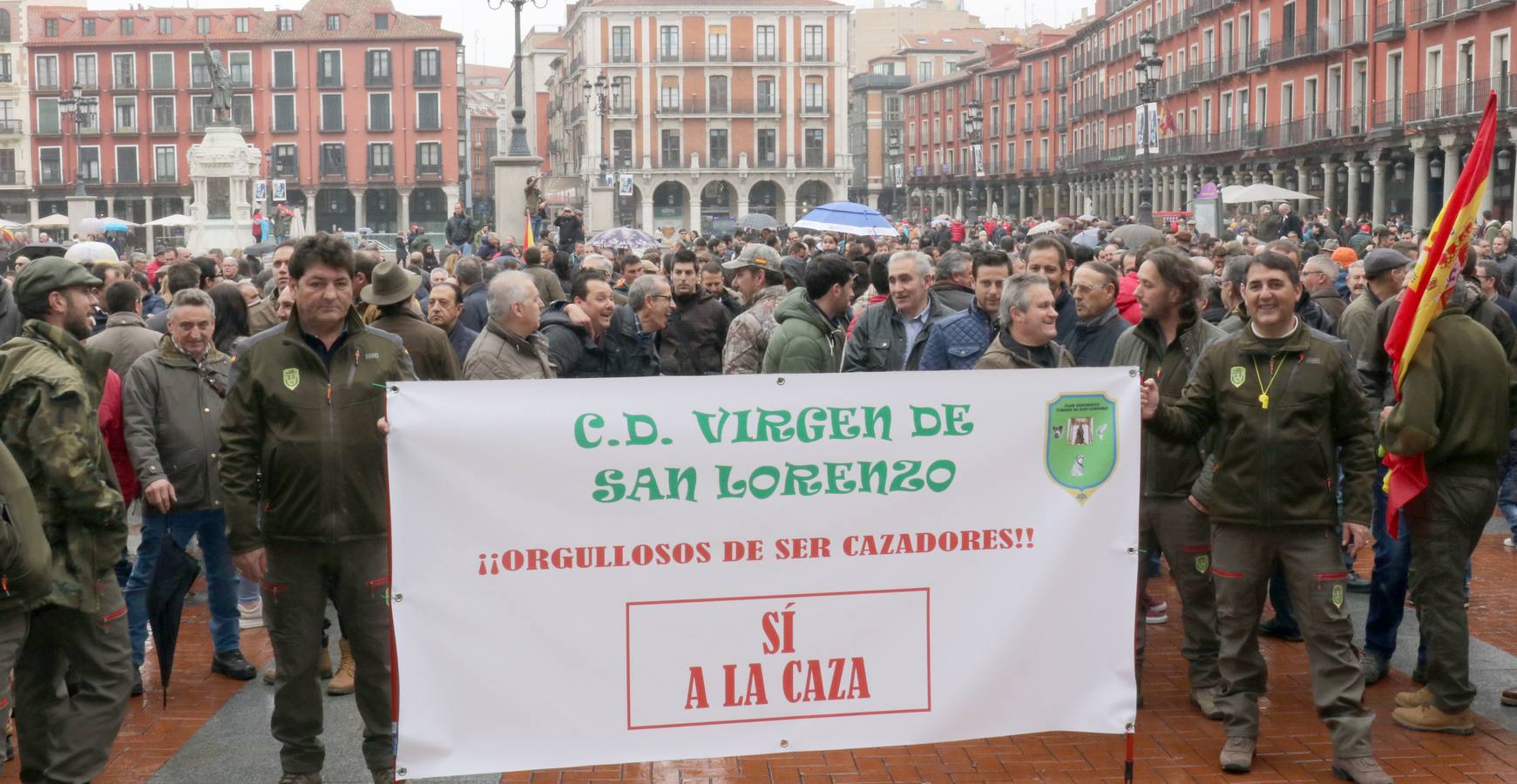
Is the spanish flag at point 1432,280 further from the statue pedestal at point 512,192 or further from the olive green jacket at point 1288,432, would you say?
the statue pedestal at point 512,192

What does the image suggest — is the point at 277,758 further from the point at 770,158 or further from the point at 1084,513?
the point at 770,158

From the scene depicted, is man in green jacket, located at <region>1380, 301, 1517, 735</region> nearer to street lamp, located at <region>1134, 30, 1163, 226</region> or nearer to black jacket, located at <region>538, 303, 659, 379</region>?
black jacket, located at <region>538, 303, 659, 379</region>

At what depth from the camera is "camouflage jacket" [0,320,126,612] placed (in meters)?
4.36

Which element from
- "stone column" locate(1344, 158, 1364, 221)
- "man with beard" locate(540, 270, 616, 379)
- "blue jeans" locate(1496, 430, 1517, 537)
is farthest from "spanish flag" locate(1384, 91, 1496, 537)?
"stone column" locate(1344, 158, 1364, 221)

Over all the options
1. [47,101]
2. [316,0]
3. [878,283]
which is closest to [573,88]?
[316,0]

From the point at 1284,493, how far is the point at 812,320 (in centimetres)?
233

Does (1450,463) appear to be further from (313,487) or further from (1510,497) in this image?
(1510,497)

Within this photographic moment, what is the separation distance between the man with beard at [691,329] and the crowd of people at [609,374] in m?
1.25

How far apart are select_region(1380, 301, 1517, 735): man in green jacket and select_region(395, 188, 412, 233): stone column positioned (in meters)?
71.0

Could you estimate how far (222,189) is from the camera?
35.4 meters

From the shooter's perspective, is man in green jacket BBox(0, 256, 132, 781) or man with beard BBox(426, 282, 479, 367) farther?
man with beard BBox(426, 282, 479, 367)

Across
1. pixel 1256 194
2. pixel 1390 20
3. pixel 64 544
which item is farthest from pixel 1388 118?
pixel 64 544

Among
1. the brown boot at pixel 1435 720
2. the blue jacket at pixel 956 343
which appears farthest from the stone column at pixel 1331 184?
the brown boot at pixel 1435 720

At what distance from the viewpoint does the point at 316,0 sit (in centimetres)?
7500
